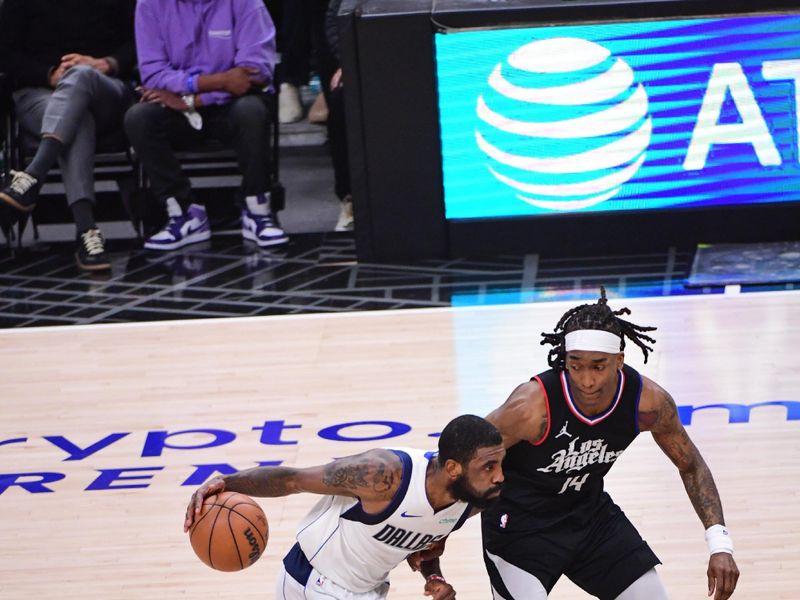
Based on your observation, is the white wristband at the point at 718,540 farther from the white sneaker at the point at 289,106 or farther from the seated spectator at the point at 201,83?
the white sneaker at the point at 289,106

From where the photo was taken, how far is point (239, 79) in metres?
8.71

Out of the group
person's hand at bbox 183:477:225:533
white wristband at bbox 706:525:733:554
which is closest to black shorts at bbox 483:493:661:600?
white wristband at bbox 706:525:733:554

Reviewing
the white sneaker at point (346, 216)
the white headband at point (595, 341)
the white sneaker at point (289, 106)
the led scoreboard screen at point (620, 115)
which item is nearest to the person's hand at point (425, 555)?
the white headband at point (595, 341)

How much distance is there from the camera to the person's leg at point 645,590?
13.2ft

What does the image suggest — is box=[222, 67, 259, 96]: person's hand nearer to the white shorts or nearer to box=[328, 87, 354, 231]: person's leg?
box=[328, 87, 354, 231]: person's leg

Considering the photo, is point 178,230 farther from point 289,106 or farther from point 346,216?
point 289,106

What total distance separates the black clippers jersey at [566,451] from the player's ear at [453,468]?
0.47 metres

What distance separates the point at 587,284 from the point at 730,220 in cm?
113

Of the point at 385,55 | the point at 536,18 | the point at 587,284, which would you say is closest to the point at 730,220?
the point at 587,284

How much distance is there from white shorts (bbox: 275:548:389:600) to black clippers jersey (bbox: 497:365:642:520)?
557 mm

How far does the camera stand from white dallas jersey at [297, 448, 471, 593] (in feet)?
12.1

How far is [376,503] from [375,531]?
3.2 inches

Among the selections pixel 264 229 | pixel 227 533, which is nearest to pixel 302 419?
pixel 227 533

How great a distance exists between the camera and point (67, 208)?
952cm
